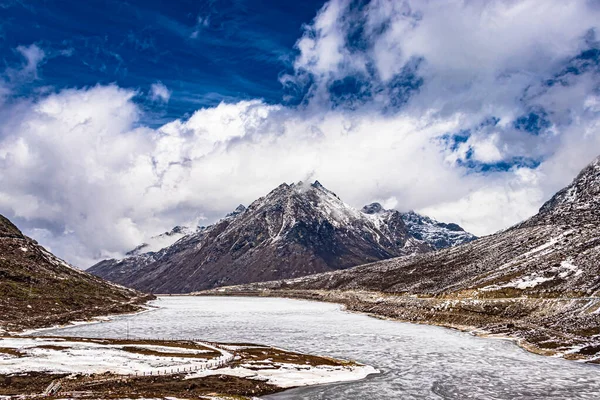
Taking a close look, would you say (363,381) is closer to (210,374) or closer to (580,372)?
(210,374)

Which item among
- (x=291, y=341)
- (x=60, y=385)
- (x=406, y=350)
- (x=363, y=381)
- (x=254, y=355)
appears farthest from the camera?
(x=291, y=341)

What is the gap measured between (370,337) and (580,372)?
57.0 metres

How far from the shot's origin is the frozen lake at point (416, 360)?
63.9m

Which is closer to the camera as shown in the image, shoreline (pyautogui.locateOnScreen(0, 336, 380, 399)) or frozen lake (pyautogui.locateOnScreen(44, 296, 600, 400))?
shoreline (pyautogui.locateOnScreen(0, 336, 380, 399))

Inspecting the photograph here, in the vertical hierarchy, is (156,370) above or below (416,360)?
above

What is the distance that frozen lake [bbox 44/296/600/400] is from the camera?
63.9 meters

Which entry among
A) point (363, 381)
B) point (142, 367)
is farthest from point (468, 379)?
point (142, 367)

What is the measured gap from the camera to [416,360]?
8950 centimetres

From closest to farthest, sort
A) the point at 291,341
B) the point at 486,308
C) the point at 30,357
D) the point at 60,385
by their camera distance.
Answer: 1. the point at 60,385
2. the point at 30,357
3. the point at 291,341
4. the point at 486,308

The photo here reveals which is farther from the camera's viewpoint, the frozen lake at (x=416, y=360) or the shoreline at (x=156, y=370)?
the frozen lake at (x=416, y=360)

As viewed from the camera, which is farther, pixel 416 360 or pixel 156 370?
pixel 416 360

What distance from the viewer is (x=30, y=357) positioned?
8275 cm

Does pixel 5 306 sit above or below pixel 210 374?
above

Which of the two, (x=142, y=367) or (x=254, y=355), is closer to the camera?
(x=142, y=367)
